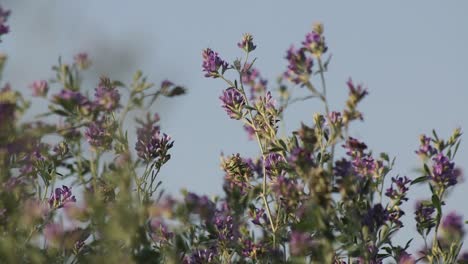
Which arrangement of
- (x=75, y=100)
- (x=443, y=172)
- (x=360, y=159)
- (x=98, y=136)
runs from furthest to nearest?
1. (x=443, y=172)
2. (x=360, y=159)
3. (x=98, y=136)
4. (x=75, y=100)

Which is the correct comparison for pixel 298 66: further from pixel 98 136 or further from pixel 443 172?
pixel 443 172

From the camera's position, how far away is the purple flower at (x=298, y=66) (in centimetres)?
455

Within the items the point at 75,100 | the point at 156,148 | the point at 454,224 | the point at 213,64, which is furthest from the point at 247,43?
the point at 75,100

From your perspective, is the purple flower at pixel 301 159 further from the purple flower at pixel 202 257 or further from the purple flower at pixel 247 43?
the purple flower at pixel 247 43

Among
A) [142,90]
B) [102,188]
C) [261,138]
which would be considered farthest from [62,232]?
[261,138]

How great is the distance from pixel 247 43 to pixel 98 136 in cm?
264

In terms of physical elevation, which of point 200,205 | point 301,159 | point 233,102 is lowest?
point 200,205

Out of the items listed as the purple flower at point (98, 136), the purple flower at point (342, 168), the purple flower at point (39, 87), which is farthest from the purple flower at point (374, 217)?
the purple flower at point (39, 87)

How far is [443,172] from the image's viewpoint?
563 cm

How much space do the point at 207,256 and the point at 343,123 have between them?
5.60 ft

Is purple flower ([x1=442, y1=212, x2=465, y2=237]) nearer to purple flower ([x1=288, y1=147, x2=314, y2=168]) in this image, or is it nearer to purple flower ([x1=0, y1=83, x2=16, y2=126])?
purple flower ([x1=288, y1=147, x2=314, y2=168])

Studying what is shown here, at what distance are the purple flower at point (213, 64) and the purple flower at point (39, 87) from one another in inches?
95.8

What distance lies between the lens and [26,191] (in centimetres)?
480

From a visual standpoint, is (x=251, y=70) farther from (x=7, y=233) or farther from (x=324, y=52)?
(x=7, y=233)
